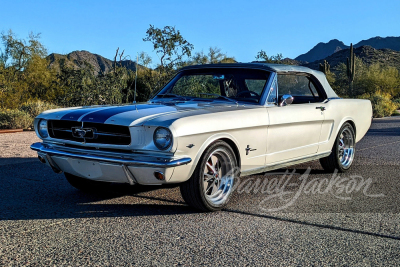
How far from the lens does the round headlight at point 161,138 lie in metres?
4.06

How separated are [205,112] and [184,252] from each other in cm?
160

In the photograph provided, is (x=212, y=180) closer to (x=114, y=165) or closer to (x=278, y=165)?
(x=114, y=165)

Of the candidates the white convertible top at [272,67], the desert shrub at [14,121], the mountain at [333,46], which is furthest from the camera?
the mountain at [333,46]

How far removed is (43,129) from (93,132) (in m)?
0.87

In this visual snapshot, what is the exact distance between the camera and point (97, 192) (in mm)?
5332

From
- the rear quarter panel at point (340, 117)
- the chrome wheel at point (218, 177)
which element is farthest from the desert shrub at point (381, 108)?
the chrome wheel at point (218, 177)

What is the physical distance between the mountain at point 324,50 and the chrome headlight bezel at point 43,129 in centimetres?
18568

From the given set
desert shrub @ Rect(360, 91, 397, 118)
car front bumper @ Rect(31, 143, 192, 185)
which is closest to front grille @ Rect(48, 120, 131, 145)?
car front bumper @ Rect(31, 143, 192, 185)

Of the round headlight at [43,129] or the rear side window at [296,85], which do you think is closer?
Answer: the round headlight at [43,129]

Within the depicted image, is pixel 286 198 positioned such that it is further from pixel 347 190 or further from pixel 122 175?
pixel 122 175

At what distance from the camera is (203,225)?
403 cm

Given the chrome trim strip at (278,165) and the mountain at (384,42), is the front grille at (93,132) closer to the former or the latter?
the chrome trim strip at (278,165)

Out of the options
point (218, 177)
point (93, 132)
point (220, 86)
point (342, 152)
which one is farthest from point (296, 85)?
point (93, 132)

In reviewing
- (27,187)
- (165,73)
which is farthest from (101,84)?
(27,187)
